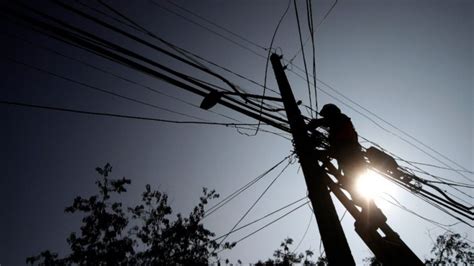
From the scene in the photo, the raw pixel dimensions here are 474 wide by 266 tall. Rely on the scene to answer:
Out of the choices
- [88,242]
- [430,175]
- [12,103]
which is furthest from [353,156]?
[88,242]

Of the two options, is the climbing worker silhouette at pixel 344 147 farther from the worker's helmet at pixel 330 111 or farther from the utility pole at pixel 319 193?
the utility pole at pixel 319 193

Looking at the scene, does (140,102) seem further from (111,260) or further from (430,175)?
(111,260)

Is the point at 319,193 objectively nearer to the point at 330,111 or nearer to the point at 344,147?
the point at 344,147

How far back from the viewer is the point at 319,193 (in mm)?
3996

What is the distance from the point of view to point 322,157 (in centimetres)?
455

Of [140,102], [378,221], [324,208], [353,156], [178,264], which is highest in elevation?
[178,264]

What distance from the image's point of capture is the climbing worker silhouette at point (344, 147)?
4594mm

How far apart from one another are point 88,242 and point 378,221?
1976 centimetres

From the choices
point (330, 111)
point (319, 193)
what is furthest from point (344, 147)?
point (319, 193)

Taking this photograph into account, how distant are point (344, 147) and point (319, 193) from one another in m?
1.14

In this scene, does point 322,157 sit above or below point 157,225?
below

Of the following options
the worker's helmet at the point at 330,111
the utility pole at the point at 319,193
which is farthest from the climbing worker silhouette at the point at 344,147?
the utility pole at the point at 319,193

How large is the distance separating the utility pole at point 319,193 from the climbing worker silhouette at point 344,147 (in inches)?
13.6

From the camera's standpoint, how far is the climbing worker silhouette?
4.59m
